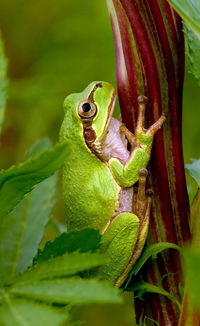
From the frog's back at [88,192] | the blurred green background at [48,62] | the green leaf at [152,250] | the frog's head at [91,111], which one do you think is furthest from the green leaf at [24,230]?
the blurred green background at [48,62]

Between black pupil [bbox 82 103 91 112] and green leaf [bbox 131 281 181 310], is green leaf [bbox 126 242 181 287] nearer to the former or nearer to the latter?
green leaf [bbox 131 281 181 310]

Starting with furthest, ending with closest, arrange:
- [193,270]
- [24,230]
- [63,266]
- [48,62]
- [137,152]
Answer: [48,62] → [137,152] → [24,230] → [63,266] → [193,270]

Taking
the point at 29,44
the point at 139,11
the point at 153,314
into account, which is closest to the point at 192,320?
the point at 153,314

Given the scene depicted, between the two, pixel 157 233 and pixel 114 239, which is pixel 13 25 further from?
pixel 157 233

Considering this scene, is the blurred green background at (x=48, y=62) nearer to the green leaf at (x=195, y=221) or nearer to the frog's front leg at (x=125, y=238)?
the frog's front leg at (x=125, y=238)

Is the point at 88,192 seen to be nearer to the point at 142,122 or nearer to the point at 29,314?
the point at 142,122

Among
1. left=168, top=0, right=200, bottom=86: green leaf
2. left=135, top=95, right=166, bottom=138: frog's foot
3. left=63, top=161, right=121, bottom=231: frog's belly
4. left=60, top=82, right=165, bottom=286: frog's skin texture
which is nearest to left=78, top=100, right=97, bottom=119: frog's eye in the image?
left=60, top=82, right=165, bottom=286: frog's skin texture

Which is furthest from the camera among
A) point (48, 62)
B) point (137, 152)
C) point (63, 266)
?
point (48, 62)

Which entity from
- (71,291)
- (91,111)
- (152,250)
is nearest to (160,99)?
(152,250)
